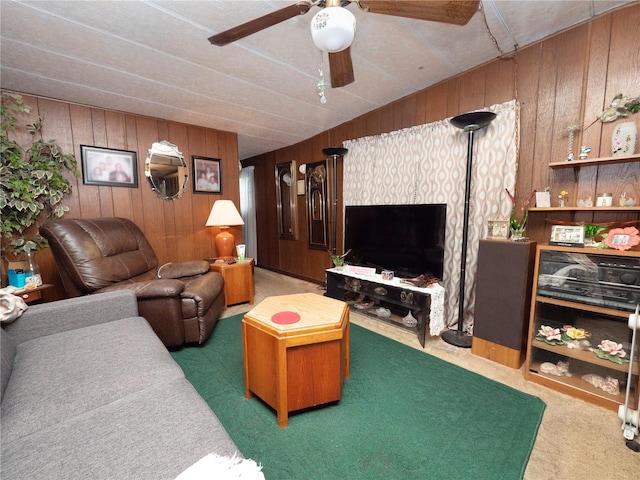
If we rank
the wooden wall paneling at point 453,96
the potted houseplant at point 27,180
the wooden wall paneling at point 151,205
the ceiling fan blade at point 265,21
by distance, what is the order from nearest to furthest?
the ceiling fan blade at point 265,21 < the potted houseplant at point 27,180 < the wooden wall paneling at point 453,96 < the wooden wall paneling at point 151,205

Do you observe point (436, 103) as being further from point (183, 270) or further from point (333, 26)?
point (183, 270)

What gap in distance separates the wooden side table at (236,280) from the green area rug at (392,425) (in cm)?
112

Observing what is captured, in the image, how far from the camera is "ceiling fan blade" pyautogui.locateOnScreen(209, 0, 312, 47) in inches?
44.4

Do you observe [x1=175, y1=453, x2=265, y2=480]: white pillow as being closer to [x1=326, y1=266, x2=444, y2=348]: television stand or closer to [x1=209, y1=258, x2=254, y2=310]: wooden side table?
[x1=326, y1=266, x2=444, y2=348]: television stand

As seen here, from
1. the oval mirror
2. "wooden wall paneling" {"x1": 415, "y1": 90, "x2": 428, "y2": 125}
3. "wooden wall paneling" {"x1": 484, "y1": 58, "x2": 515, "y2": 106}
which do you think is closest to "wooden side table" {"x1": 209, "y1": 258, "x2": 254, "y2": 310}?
the oval mirror

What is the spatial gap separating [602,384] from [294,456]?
190cm

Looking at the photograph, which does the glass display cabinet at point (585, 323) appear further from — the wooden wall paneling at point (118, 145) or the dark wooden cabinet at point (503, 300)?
the wooden wall paneling at point (118, 145)

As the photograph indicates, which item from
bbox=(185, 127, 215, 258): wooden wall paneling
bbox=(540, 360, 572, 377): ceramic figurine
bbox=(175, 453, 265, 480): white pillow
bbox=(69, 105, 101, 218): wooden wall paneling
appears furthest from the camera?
bbox=(185, 127, 215, 258): wooden wall paneling

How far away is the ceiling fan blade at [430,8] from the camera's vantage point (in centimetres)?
106

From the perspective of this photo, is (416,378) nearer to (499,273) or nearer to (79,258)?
(499,273)

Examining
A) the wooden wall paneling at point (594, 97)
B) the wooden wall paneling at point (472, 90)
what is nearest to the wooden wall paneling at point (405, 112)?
the wooden wall paneling at point (472, 90)

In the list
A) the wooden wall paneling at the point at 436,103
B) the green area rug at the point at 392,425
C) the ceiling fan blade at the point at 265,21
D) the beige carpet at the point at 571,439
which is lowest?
the beige carpet at the point at 571,439

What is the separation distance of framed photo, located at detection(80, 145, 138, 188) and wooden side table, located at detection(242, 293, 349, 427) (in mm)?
2484

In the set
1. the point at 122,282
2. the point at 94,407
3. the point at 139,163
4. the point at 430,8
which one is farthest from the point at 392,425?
the point at 139,163
